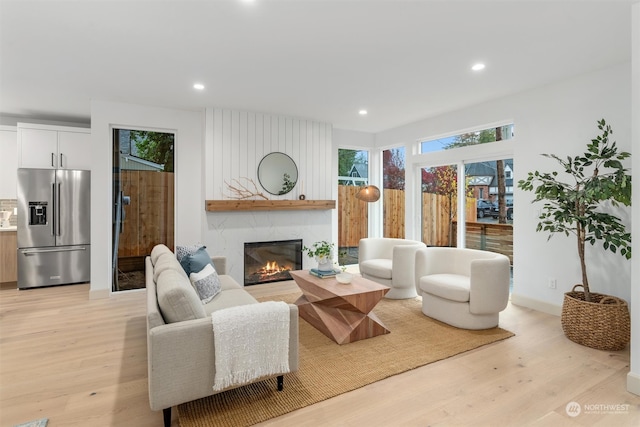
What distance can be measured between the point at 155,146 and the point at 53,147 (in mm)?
1608

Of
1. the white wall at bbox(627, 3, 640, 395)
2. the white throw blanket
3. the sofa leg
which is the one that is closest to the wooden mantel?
the white throw blanket

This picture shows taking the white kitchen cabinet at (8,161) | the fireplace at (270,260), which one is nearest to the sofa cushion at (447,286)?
the fireplace at (270,260)

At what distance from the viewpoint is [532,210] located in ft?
12.7

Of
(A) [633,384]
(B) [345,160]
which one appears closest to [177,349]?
(A) [633,384]

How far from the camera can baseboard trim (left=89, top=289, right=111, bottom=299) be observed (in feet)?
14.3

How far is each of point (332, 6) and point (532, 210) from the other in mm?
3230

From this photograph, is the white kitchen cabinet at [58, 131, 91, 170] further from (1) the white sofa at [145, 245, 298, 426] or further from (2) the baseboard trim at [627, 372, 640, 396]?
(2) the baseboard trim at [627, 372, 640, 396]

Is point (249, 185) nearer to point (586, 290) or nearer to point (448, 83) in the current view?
point (448, 83)

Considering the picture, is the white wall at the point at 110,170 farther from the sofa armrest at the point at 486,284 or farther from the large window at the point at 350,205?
the sofa armrest at the point at 486,284

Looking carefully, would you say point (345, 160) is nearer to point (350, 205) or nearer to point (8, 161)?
point (350, 205)

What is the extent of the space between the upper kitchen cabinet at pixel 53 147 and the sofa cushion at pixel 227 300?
12.4 ft

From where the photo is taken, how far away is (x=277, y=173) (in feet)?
17.0

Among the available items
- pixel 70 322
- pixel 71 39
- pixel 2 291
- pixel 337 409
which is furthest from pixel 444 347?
pixel 2 291

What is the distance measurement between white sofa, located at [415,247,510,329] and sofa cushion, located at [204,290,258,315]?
1924 millimetres
